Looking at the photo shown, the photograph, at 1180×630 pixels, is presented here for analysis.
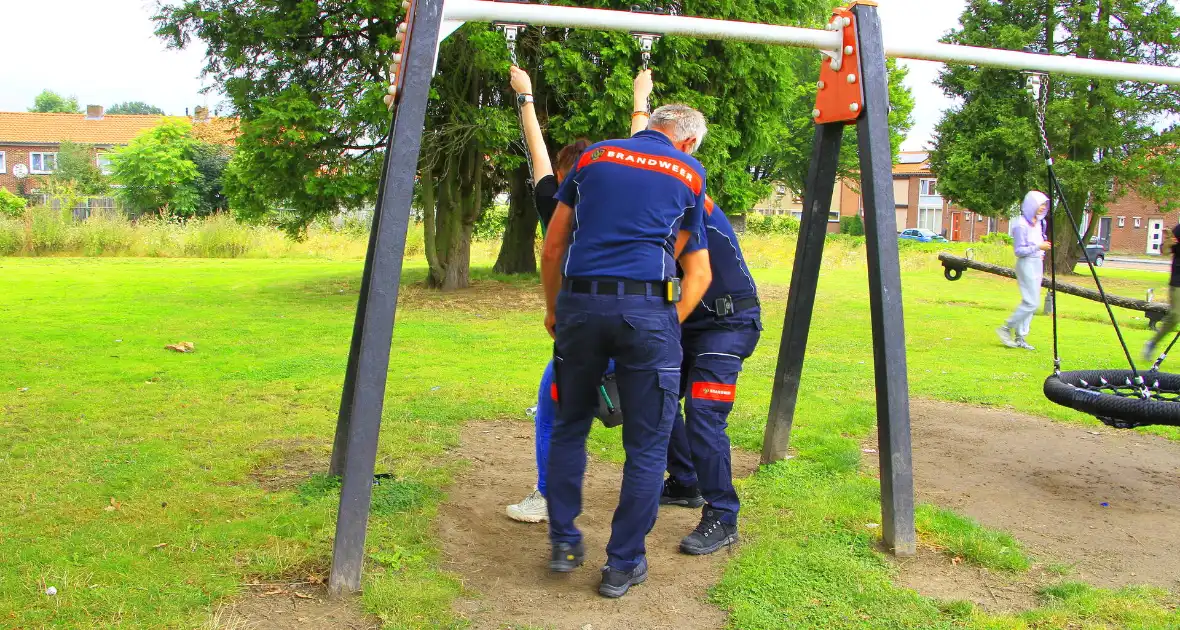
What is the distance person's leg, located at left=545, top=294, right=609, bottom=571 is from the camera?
3.60 m

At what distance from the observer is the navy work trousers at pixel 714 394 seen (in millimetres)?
4309

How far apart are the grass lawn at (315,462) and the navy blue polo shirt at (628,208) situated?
140 cm

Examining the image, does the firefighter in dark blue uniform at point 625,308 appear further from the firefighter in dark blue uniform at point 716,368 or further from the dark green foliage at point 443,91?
the dark green foliage at point 443,91

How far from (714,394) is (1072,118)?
86.2ft

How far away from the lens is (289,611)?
11.5 ft

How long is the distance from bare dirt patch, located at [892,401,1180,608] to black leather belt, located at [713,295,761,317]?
53.8 inches

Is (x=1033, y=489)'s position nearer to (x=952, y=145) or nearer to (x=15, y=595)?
(x=15, y=595)

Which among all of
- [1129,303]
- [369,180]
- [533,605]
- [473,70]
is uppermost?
[473,70]

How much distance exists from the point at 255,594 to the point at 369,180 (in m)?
11.9

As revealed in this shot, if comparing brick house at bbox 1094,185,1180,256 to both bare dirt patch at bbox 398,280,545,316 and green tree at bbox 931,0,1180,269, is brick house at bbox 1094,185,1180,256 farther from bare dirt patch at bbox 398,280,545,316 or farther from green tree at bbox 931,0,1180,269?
bare dirt patch at bbox 398,280,545,316

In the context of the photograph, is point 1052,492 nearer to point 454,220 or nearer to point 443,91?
point 443,91

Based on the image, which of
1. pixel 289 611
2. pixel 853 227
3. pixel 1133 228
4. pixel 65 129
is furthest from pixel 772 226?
pixel 65 129

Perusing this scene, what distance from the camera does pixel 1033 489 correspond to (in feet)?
17.7

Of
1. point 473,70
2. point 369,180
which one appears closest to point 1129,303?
point 473,70
